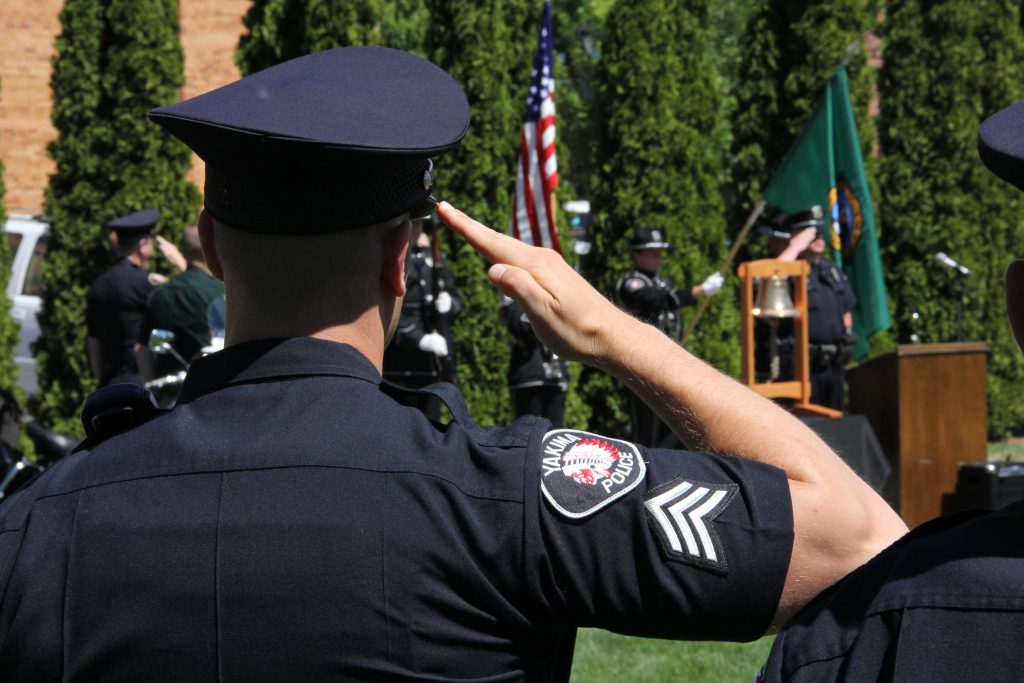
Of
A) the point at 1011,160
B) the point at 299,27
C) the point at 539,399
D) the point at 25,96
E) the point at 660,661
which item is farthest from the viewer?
the point at 25,96

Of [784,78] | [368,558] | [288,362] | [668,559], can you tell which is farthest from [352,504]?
[784,78]

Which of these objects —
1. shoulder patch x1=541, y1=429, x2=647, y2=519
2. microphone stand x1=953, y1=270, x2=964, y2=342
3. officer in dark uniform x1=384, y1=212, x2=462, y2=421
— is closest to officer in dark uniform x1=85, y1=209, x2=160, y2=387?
officer in dark uniform x1=384, y1=212, x2=462, y2=421

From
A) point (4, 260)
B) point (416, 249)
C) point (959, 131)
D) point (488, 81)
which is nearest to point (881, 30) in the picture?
point (959, 131)

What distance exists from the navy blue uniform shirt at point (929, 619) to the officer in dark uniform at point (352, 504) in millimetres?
130

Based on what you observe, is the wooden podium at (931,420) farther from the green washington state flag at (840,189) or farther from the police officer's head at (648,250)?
the police officer's head at (648,250)

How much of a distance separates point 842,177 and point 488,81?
3.11m

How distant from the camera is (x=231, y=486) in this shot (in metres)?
1.29

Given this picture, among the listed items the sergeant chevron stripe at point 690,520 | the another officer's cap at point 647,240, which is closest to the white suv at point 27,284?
the another officer's cap at point 647,240

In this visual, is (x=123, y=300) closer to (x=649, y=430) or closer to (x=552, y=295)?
(x=649, y=430)

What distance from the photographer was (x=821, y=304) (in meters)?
8.66

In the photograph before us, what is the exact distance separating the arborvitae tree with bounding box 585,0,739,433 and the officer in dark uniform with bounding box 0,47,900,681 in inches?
350

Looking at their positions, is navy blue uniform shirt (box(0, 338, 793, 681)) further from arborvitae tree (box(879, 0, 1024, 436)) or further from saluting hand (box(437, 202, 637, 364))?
arborvitae tree (box(879, 0, 1024, 436))

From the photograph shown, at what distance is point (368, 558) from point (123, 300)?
23.5 ft

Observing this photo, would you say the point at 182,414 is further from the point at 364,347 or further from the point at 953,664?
the point at 953,664
